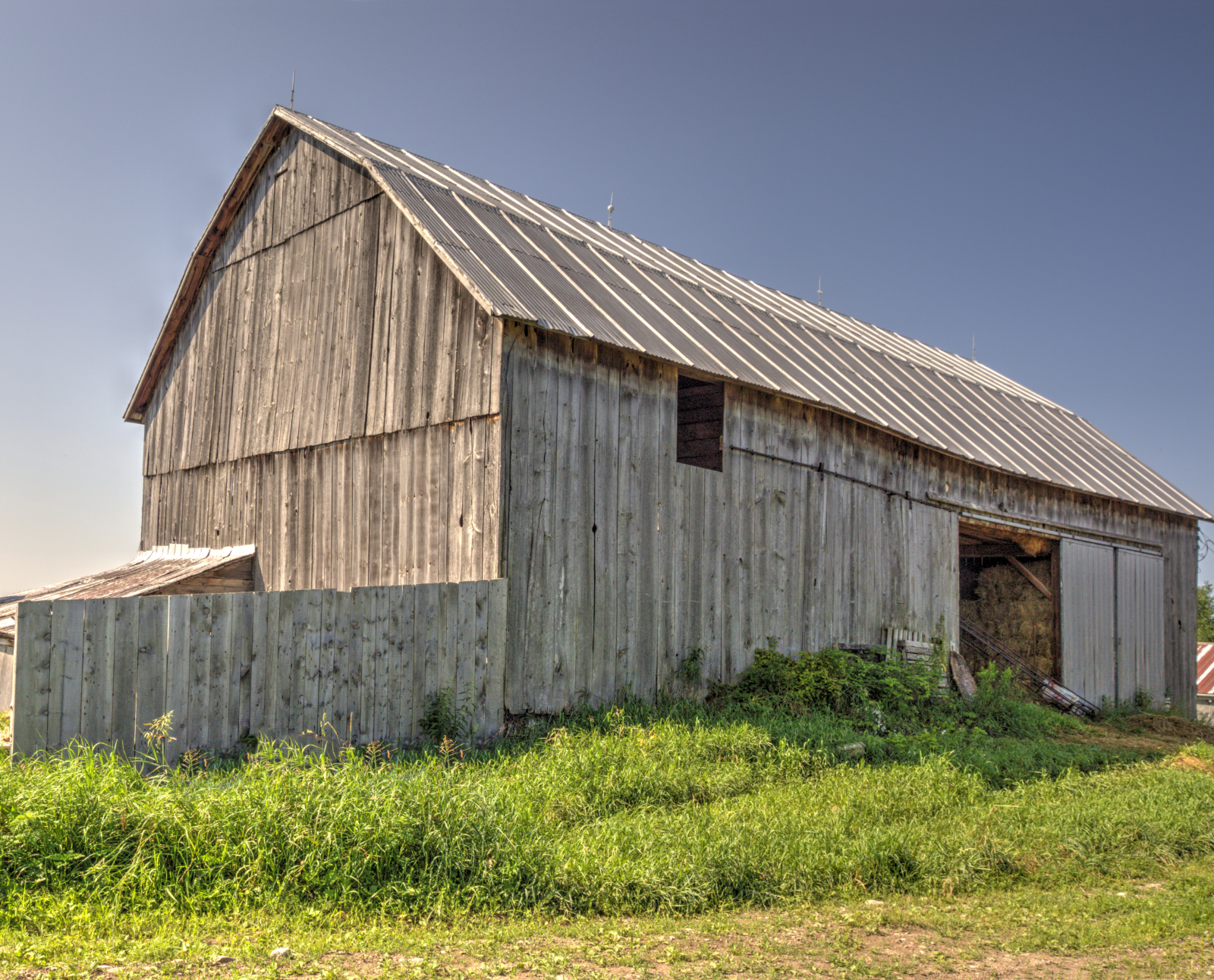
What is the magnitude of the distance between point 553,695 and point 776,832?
3849 mm

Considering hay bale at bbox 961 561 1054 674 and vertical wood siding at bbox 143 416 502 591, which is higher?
vertical wood siding at bbox 143 416 502 591

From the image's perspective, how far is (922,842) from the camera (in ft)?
22.5

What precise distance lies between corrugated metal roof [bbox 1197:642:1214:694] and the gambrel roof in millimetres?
6525

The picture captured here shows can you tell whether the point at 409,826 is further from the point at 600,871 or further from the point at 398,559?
the point at 398,559

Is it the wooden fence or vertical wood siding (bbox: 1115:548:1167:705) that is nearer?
the wooden fence

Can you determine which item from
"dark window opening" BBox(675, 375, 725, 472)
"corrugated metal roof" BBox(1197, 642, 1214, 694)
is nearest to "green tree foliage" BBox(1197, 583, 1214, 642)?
"corrugated metal roof" BBox(1197, 642, 1214, 694)

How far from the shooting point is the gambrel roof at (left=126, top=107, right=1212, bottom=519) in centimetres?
1120

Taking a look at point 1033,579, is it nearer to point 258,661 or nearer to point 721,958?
point 258,661

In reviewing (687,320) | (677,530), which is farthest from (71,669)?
(687,320)

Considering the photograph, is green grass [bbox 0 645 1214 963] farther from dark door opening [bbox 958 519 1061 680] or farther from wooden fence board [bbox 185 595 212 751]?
dark door opening [bbox 958 519 1061 680]

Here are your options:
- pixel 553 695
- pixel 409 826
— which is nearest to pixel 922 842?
pixel 409 826

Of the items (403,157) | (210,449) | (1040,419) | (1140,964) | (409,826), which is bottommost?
(1140,964)

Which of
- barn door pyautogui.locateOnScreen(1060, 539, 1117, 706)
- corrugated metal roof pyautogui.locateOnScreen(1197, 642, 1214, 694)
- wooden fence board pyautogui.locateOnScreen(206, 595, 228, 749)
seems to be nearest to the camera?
wooden fence board pyautogui.locateOnScreen(206, 595, 228, 749)

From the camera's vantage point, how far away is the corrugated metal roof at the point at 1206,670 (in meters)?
25.4
